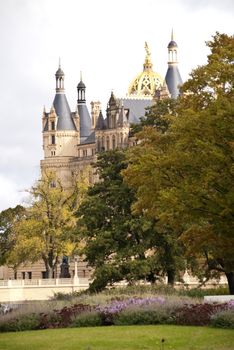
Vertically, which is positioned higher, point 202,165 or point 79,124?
point 79,124

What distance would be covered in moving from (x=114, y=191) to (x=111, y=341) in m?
25.6

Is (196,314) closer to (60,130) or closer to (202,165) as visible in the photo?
(202,165)

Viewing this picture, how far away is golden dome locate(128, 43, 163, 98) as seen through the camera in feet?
544

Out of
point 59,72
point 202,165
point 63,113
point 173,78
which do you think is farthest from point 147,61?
point 202,165

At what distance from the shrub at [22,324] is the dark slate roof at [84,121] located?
141723 mm

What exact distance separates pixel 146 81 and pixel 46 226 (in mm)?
84947

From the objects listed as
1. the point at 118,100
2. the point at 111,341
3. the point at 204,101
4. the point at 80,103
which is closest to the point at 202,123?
the point at 204,101

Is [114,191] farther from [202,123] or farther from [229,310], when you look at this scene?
[229,310]

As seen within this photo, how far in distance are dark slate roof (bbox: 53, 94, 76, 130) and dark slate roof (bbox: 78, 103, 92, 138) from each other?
1931mm

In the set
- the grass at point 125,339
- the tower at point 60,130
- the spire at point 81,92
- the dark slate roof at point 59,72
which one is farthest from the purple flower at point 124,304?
the spire at point 81,92

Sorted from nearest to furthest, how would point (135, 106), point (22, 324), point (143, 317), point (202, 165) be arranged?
1. point (143, 317)
2. point (22, 324)
3. point (202, 165)
4. point (135, 106)

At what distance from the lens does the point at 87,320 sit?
103 feet

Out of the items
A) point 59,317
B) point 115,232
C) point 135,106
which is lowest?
point 59,317

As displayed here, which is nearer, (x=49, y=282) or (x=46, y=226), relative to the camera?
(x=49, y=282)
